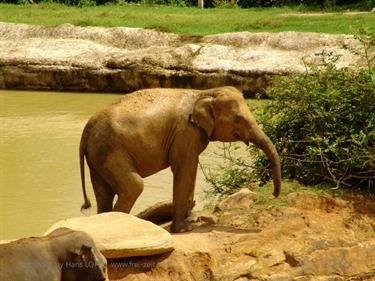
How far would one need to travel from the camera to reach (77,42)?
20438 mm

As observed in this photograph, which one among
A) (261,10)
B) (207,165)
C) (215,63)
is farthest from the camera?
(261,10)

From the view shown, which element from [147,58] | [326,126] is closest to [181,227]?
[326,126]

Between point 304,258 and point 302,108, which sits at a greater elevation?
point 302,108

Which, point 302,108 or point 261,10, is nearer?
point 302,108

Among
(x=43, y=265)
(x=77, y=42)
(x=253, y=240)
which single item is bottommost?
(x=77, y=42)

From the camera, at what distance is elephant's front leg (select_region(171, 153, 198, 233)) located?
719 centimetres

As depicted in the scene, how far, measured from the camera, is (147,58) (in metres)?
18.8

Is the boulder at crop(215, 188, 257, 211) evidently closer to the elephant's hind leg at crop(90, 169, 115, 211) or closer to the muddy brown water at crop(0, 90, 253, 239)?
the elephant's hind leg at crop(90, 169, 115, 211)

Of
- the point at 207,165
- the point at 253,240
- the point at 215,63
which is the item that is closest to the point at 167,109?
the point at 253,240

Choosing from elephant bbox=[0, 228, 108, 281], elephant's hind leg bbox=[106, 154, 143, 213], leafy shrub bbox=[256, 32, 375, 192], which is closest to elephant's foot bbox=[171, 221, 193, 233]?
elephant's hind leg bbox=[106, 154, 143, 213]

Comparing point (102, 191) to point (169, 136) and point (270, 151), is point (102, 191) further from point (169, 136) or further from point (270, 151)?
point (270, 151)

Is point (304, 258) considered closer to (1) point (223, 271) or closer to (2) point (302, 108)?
(1) point (223, 271)

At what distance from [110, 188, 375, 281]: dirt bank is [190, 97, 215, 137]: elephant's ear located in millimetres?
786

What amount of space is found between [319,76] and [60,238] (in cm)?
426
